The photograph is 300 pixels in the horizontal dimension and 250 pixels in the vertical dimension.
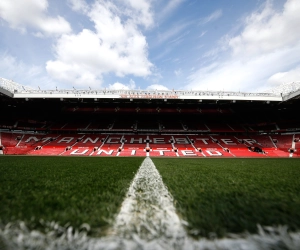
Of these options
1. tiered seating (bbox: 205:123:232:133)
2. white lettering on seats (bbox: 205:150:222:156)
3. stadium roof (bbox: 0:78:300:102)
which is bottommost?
white lettering on seats (bbox: 205:150:222:156)

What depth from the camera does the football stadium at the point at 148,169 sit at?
80 cm

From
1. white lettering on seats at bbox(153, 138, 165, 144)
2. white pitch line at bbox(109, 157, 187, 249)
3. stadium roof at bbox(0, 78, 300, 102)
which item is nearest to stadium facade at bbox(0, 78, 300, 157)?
stadium roof at bbox(0, 78, 300, 102)

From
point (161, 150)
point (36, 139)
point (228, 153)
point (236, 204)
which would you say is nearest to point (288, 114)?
point (228, 153)

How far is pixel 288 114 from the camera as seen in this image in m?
26.5

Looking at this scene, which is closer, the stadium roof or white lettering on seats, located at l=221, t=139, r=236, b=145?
the stadium roof

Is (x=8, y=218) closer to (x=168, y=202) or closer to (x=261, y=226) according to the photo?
(x=168, y=202)

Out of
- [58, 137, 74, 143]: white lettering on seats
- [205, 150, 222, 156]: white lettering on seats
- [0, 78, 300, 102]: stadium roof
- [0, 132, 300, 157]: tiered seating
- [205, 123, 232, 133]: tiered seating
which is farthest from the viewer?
[205, 123, 232, 133]: tiered seating

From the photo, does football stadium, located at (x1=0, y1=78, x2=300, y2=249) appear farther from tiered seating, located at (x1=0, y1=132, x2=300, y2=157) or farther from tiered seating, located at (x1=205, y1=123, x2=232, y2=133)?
tiered seating, located at (x1=205, y1=123, x2=232, y2=133)

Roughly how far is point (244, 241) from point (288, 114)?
34.8m

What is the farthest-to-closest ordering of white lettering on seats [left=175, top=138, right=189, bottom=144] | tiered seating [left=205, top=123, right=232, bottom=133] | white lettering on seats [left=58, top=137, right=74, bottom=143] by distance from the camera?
tiered seating [left=205, top=123, right=232, bottom=133] → white lettering on seats [left=175, top=138, right=189, bottom=144] → white lettering on seats [left=58, top=137, right=74, bottom=143]

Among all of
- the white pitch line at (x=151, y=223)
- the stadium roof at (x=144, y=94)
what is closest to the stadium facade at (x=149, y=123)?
the stadium roof at (x=144, y=94)

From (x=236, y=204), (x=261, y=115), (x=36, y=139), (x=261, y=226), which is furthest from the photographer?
(x=261, y=115)

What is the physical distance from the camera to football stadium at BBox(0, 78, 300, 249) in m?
0.80

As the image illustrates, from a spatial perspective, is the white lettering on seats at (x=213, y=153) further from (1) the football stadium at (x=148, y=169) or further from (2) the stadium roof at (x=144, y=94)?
A: (2) the stadium roof at (x=144, y=94)
